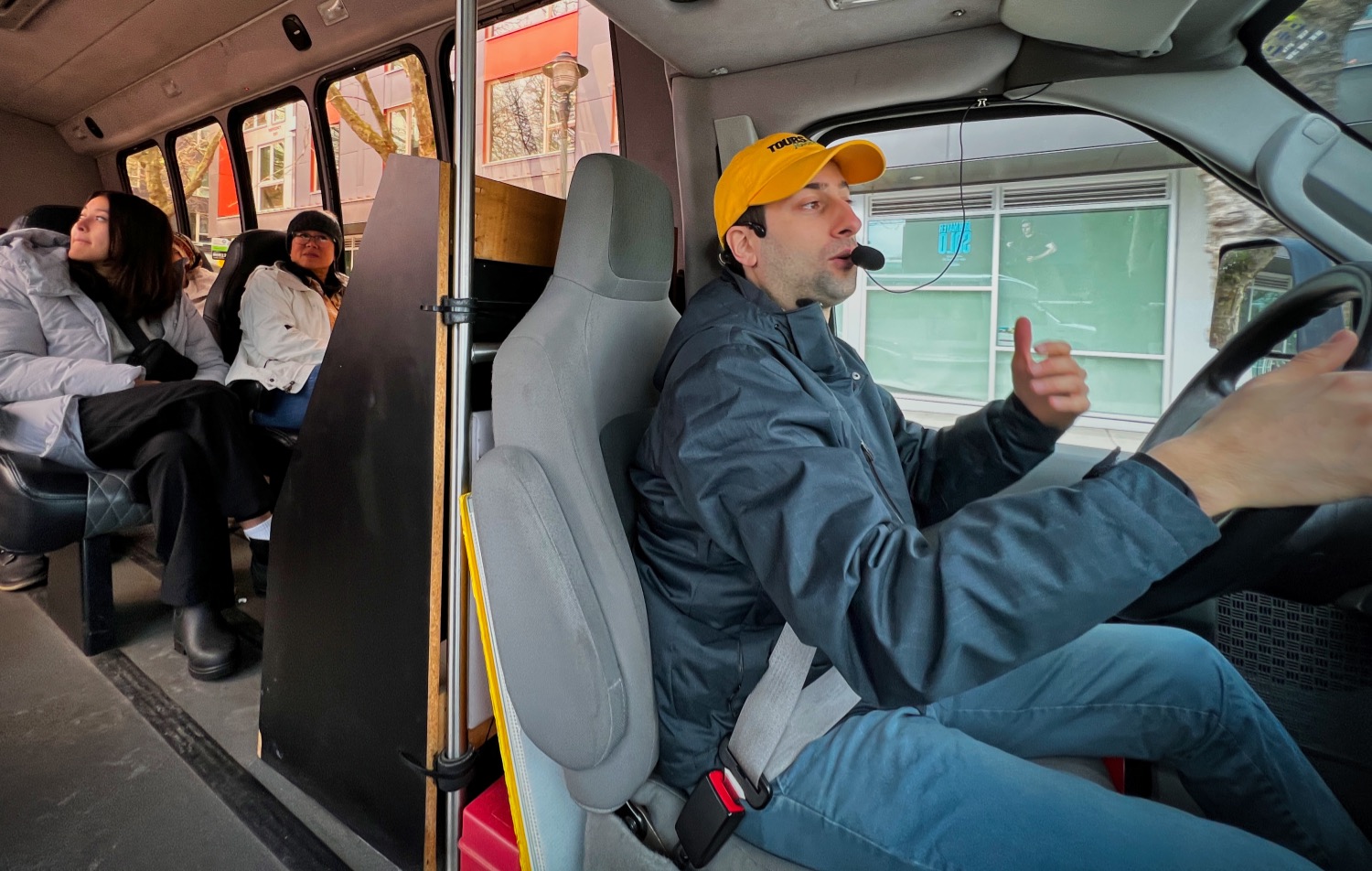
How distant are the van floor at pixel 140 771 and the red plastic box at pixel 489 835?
34 cm

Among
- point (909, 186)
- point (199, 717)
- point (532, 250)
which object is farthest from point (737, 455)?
point (199, 717)

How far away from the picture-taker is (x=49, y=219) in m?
2.71

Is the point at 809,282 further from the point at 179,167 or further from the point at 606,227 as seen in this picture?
the point at 179,167

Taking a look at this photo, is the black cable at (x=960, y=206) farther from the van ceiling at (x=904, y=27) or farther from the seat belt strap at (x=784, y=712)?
the seat belt strap at (x=784, y=712)

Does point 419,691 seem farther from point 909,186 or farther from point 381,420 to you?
point 909,186

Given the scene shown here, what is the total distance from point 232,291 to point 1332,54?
11.9ft

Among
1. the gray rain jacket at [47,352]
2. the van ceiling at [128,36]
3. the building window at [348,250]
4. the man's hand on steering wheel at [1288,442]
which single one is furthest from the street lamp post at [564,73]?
the man's hand on steering wheel at [1288,442]

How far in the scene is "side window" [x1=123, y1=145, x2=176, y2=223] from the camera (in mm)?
5426

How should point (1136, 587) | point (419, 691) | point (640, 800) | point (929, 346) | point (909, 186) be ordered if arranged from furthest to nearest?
1. point (929, 346)
2. point (909, 186)
3. point (419, 691)
4. point (640, 800)
5. point (1136, 587)

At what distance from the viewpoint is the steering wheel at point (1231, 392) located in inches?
33.8

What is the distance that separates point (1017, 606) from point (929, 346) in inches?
87.4

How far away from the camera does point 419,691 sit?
130 centimetres

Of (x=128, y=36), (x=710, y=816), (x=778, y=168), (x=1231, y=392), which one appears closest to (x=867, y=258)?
(x=778, y=168)

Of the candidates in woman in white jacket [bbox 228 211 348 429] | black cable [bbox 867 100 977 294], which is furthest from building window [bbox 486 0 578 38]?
black cable [bbox 867 100 977 294]
